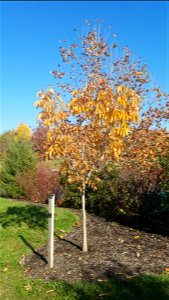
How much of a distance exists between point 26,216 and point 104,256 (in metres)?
3.37

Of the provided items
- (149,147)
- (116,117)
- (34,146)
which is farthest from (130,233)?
(34,146)

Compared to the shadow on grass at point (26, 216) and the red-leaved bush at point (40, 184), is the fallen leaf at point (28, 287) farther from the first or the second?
the red-leaved bush at point (40, 184)

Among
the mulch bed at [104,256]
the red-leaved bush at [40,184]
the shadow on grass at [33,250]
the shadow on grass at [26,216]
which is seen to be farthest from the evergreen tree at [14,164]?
the mulch bed at [104,256]

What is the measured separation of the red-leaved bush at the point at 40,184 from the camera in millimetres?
11680

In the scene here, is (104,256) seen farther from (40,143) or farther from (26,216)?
(40,143)

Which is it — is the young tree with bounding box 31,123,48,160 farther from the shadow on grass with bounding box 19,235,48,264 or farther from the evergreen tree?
the shadow on grass with bounding box 19,235,48,264

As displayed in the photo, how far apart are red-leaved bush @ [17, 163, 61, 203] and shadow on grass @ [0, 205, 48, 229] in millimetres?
1922

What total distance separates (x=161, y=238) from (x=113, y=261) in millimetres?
1635

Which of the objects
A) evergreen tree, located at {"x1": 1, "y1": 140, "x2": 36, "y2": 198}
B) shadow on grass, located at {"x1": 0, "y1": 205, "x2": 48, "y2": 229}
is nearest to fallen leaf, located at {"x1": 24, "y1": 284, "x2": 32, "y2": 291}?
shadow on grass, located at {"x1": 0, "y1": 205, "x2": 48, "y2": 229}

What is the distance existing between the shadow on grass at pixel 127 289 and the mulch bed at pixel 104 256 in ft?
0.74

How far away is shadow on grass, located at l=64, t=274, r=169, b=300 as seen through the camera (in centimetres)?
436

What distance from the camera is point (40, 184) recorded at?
11.9 meters

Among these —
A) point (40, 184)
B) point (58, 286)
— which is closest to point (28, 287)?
point (58, 286)

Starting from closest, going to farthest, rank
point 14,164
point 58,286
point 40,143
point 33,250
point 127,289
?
point 127,289 → point 58,286 → point 33,250 → point 14,164 → point 40,143
